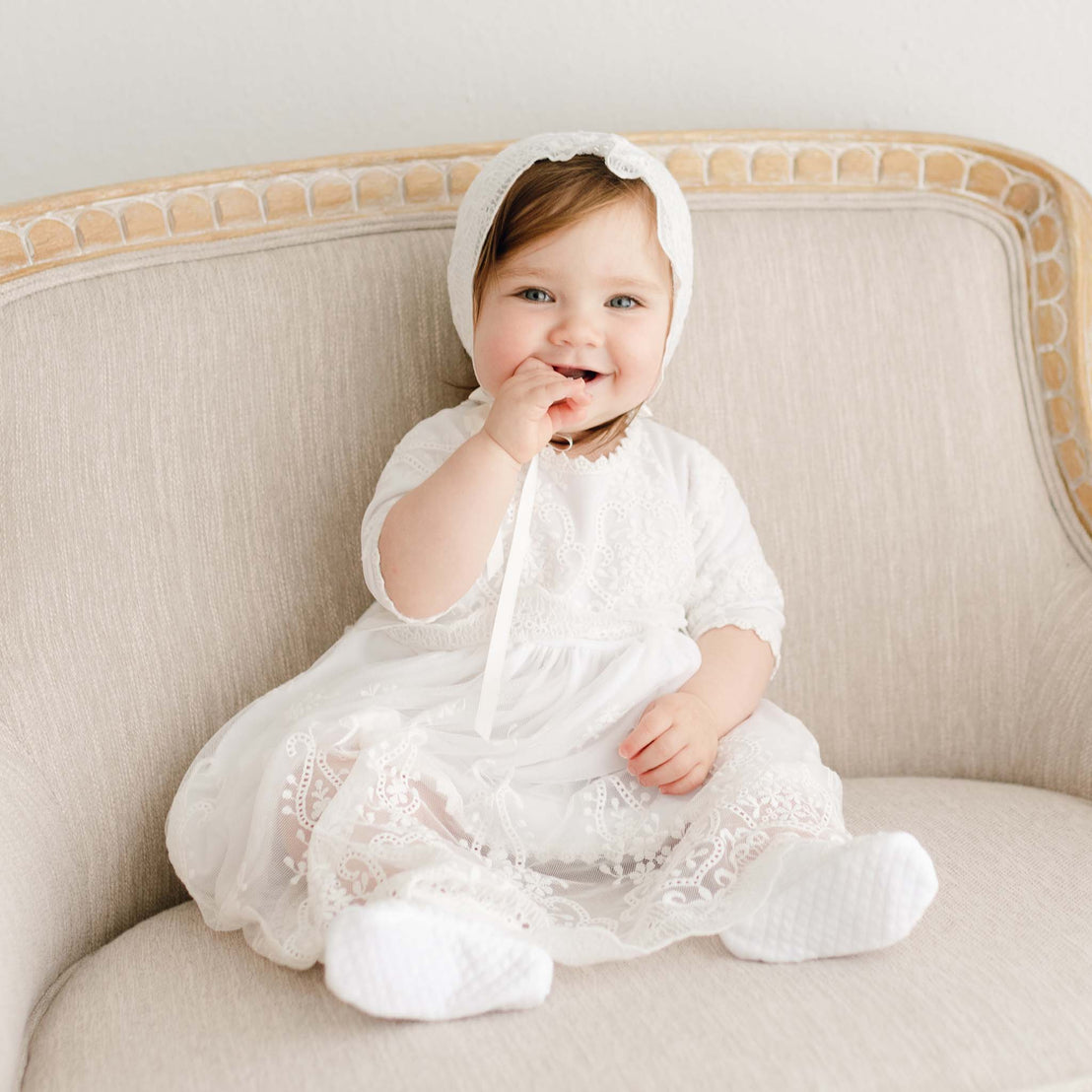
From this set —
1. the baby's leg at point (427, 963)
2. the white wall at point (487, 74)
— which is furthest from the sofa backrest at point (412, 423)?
the baby's leg at point (427, 963)

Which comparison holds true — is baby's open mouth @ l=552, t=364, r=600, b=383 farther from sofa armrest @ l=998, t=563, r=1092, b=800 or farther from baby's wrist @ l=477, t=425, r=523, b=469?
sofa armrest @ l=998, t=563, r=1092, b=800

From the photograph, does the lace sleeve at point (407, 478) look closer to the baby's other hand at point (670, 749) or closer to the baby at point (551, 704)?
the baby at point (551, 704)

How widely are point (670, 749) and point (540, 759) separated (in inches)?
5.1

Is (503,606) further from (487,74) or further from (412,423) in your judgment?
(487,74)

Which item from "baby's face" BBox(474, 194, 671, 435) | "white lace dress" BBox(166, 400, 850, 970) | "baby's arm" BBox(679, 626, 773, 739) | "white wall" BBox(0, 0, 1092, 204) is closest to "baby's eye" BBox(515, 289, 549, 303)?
"baby's face" BBox(474, 194, 671, 435)

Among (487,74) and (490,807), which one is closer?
(490,807)

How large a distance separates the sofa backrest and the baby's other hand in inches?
11.8

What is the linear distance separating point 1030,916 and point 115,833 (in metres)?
0.86

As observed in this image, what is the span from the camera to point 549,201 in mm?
1211

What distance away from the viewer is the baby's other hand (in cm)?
115

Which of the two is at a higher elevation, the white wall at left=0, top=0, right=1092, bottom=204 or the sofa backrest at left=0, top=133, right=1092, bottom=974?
the white wall at left=0, top=0, right=1092, bottom=204

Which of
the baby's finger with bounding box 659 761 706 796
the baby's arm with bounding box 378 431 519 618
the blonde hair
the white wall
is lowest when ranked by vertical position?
the baby's finger with bounding box 659 761 706 796

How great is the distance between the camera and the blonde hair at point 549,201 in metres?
1.21

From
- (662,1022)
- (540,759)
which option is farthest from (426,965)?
(540,759)
